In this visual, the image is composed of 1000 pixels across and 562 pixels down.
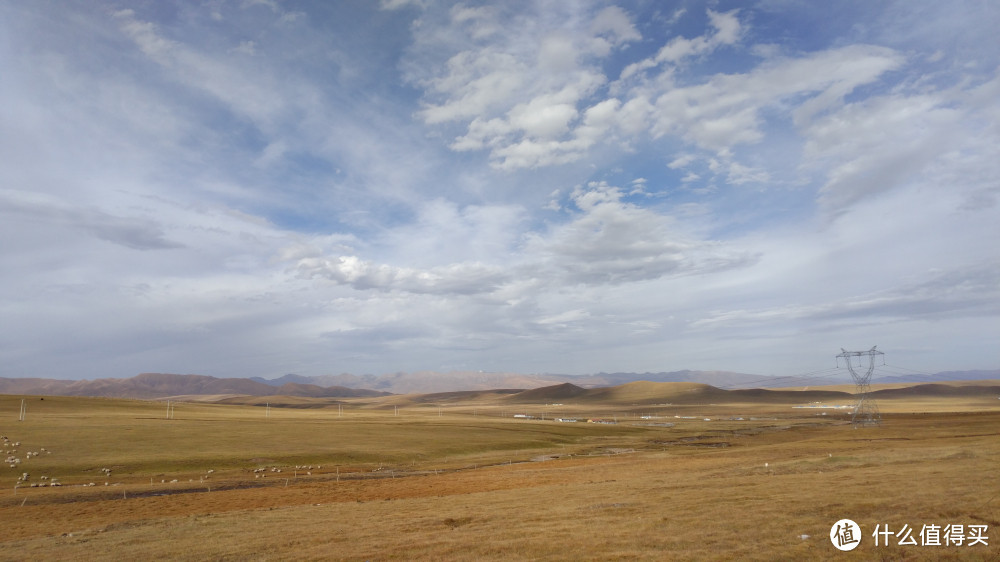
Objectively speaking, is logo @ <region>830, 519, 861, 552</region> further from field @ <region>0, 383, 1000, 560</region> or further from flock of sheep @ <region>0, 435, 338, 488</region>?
flock of sheep @ <region>0, 435, 338, 488</region>

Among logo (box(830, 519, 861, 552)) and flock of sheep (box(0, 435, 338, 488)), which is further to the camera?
flock of sheep (box(0, 435, 338, 488))

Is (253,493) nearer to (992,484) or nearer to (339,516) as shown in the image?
(339,516)

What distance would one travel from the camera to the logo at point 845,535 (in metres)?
15.5

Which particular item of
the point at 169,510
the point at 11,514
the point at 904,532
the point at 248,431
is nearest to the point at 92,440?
the point at 248,431

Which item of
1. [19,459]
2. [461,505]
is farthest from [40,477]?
[461,505]

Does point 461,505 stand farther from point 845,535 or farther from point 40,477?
point 40,477

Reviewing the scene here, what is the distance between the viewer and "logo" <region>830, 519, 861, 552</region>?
15.5 m

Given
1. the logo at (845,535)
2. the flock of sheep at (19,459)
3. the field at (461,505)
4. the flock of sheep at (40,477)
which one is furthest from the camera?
the flock of sheep at (40,477)

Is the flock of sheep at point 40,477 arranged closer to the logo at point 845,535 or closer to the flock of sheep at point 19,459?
the flock of sheep at point 19,459

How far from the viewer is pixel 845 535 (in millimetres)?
16297

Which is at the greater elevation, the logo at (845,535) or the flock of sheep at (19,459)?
the logo at (845,535)

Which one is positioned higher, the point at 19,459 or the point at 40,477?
the point at 19,459

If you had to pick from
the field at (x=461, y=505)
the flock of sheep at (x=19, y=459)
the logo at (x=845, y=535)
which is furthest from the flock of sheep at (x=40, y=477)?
the logo at (x=845, y=535)

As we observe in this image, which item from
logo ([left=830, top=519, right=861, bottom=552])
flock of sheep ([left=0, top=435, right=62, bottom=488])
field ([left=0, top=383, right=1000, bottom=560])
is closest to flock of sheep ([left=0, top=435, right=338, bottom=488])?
flock of sheep ([left=0, top=435, right=62, bottom=488])
